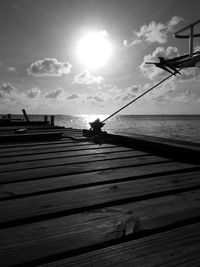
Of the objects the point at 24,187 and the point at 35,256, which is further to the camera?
the point at 24,187

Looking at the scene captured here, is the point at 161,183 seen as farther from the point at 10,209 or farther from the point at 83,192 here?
the point at 10,209

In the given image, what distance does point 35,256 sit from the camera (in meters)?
1.09

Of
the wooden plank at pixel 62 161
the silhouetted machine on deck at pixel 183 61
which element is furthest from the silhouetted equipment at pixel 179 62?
the wooden plank at pixel 62 161

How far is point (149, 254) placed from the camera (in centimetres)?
110

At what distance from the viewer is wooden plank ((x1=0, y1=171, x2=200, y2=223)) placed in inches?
62.2

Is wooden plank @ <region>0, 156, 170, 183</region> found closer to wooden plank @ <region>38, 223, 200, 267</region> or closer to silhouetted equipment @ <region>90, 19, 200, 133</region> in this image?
wooden plank @ <region>38, 223, 200, 267</region>

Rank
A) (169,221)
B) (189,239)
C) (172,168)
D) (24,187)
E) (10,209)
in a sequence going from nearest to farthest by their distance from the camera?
(189,239) < (169,221) < (10,209) < (24,187) < (172,168)

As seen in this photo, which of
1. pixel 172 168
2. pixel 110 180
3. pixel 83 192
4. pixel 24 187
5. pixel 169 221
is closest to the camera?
pixel 169 221

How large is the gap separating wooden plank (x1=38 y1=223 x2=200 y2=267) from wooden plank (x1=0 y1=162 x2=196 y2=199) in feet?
3.24

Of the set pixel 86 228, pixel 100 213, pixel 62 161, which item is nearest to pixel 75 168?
pixel 62 161

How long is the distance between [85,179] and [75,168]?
46cm

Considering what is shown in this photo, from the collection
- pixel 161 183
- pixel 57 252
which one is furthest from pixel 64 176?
pixel 57 252

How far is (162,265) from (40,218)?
85 centimetres

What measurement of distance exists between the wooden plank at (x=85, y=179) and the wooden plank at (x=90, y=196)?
131 mm
